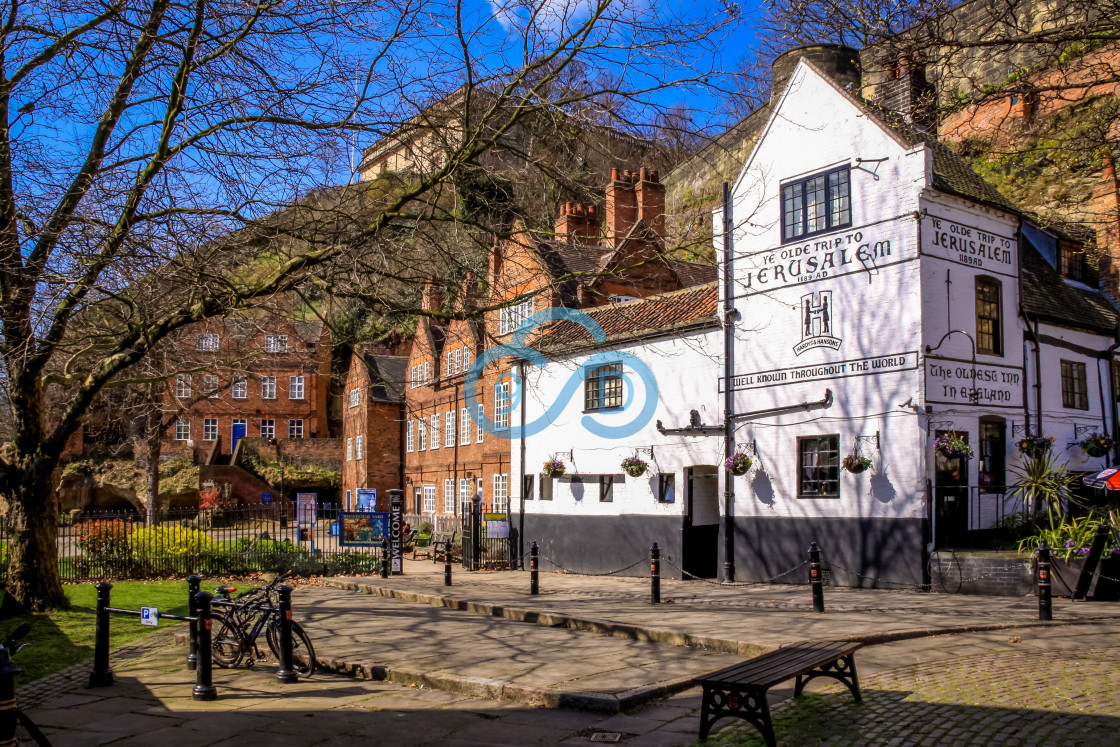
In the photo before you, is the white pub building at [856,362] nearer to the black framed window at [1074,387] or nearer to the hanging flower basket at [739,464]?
the black framed window at [1074,387]

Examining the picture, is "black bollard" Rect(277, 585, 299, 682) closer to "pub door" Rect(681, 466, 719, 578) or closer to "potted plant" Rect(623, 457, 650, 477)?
"pub door" Rect(681, 466, 719, 578)

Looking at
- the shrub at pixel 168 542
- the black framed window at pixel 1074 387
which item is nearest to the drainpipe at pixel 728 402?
the black framed window at pixel 1074 387

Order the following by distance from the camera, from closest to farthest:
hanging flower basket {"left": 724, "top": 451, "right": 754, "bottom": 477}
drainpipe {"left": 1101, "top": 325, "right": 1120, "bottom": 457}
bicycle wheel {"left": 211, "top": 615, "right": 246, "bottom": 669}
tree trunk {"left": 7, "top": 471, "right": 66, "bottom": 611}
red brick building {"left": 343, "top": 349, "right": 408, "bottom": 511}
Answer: bicycle wheel {"left": 211, "top": 615, "right": 246, "bottom": 669}, tree trunk {"left": 7, "top": 471, "right": 66, "bottom": 611}, hanging flower basket {"left": 724, "top": 451, "right": 754, "bottom": 477}, drainpipe {"left": 1101, "top": 325, "right": 1120, "bottom": 457}, red brick building {"left": 343, "top": 349, "right": 408, "bottom": 511}

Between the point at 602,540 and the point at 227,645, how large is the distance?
1468cm

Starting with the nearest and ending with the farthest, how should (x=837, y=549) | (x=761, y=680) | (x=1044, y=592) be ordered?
1. (x=761, y=680)
2. (x=1044, y=592)
3. (x=837, y=549)

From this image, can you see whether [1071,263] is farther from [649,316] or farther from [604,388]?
[604,388]

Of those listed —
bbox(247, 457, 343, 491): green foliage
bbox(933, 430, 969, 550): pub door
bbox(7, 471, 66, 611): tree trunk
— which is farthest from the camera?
bbox(247, 457, 343, 491): green foliage

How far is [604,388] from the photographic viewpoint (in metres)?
24.6

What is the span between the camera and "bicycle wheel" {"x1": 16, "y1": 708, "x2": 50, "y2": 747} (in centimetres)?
581

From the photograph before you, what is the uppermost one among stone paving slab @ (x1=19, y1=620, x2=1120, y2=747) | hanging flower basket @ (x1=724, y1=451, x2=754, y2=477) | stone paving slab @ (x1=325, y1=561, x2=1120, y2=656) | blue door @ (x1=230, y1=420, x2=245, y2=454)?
blue door @ (x1=230, y1=420, x2=245, y2=454)

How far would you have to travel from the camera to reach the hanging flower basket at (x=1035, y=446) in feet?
58.5

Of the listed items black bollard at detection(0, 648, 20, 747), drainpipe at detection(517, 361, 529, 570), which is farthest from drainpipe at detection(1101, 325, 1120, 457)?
black bollard at detection(0, 648, 20, 747)

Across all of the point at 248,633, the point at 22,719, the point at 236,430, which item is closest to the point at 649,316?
the point at 248,633

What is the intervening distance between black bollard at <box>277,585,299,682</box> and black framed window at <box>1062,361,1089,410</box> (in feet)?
56.8
